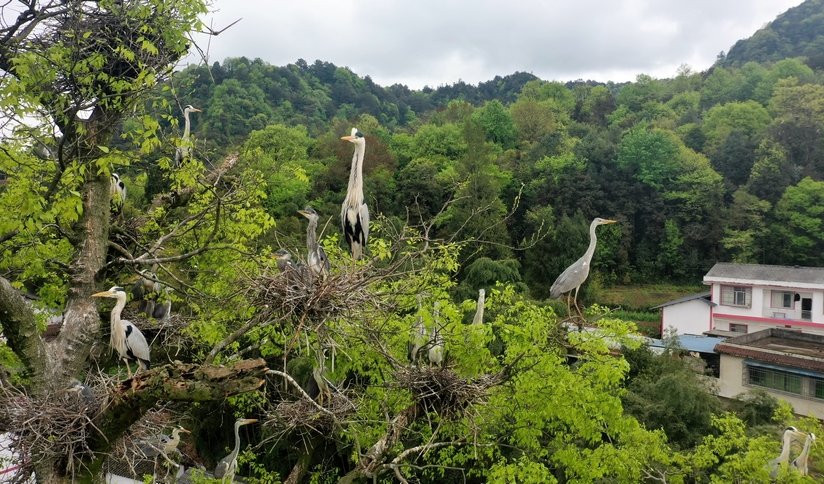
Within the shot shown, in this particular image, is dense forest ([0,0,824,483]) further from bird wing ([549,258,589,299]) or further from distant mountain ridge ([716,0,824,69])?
distant mountain ridge ([716,0,824,69])

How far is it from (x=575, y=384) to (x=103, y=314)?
18.3 feet

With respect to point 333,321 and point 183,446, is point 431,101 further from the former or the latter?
point 333,321

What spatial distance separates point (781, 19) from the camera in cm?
6138

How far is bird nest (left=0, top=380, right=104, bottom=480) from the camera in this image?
3.17m

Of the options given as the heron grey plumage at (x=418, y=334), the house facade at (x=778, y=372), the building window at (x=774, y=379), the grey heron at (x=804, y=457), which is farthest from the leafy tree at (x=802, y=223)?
the heron grey plumage at (x=418, y=334)

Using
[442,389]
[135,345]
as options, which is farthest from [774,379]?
[135,345]

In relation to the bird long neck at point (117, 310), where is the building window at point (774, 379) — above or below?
below

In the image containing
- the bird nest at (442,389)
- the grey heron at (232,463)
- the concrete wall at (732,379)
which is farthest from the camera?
the concrete wall at (732,379)

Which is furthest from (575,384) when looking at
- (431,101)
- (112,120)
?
(431,101)

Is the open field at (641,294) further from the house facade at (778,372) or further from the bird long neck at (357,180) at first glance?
the bird long neck at (357,180)

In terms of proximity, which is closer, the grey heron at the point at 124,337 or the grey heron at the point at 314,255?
the grey heron at the point at 314,255

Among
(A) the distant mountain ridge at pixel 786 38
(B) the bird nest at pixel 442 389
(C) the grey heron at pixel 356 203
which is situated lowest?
(B) the bird nest at pixel 442 389

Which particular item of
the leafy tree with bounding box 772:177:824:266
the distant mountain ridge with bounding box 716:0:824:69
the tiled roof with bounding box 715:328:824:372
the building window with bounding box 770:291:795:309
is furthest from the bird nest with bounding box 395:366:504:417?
the distant mountain ridge with bounding box 716:0:824:69

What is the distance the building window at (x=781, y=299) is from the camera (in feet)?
68.6
